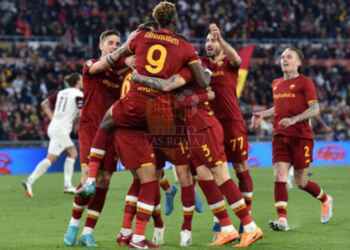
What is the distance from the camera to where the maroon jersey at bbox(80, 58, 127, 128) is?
34.9 ft

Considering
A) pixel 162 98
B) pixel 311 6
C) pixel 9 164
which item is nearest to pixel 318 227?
pixel 162 98

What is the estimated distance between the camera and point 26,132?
2905cm

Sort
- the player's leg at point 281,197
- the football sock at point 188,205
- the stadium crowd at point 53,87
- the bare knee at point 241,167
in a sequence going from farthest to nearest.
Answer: the stadium crowd at point 53,87 < the player's leg at point 281,197 < the bare knee at point 241,167 < the football sock at point 188,205

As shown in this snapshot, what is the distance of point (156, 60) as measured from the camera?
962 centimetres

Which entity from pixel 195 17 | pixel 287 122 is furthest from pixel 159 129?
pixel 195 17

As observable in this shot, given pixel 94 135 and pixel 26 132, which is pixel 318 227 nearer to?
pixel 94 135

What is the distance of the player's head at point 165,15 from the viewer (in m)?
9.62

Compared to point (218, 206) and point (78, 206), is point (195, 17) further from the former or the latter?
point (218, 206)

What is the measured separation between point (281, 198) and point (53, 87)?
66.0ft

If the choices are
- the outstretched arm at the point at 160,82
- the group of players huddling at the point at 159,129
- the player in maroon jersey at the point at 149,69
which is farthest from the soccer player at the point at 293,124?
the outstretched arm at the point at 160,82

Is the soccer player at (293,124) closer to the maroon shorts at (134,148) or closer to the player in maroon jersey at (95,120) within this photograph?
the player in maroon jersey at (95,120)

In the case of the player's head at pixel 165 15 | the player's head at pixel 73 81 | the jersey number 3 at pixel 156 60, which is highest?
the player's head at pixel 165 15

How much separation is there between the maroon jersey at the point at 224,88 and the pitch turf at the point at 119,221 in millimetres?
1582

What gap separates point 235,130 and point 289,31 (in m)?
27.4
